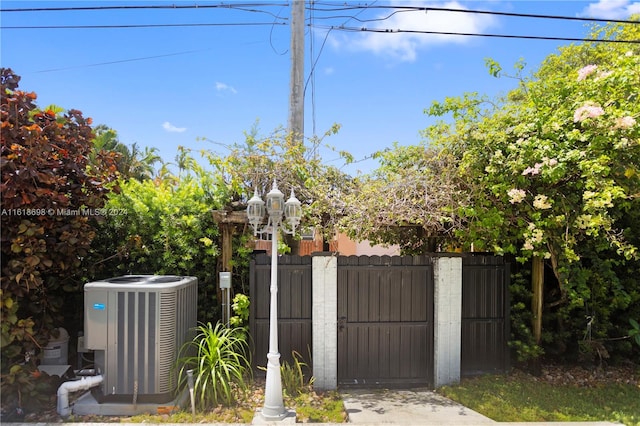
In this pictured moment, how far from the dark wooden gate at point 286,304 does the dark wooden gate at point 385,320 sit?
0.42 meters

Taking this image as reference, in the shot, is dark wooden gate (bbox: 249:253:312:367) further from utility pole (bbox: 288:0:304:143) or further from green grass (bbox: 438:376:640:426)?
utility pole (bbox: 288:0:304:143)

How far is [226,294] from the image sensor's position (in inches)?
203

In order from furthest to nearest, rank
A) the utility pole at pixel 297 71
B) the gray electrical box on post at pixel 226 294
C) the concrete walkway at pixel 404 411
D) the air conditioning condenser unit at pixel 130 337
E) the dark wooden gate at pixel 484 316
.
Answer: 1. the utility pole at pixel 297 71
2. the dark wooden gate at pixel 484 316
3. the gray electrical box on post at pixel 226 294
4. the air conditioning condenser unit at pixel 130 337
5. the concrete walkway at pixel 404 411

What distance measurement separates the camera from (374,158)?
6094mm

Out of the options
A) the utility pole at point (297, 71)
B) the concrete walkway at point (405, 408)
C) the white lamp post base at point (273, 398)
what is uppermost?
the utility pole at point (297, 71)

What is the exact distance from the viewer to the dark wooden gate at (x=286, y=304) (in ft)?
16.4

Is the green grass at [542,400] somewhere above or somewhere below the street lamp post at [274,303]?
below

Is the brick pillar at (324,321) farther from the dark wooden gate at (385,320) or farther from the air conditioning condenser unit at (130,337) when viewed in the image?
the air conditioning condenser unit at (130,337)

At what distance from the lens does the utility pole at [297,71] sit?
6463 millimetres

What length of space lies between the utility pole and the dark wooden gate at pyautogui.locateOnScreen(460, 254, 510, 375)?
3363 millimetres

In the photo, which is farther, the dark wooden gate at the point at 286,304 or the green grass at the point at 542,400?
the dark wooden gate at the point at 286,304

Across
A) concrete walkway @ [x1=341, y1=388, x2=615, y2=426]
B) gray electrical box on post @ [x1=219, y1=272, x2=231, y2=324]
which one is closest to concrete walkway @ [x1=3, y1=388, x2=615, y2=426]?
concrete walkway @ [x1=341, y1=388, x2=615, y2=426]

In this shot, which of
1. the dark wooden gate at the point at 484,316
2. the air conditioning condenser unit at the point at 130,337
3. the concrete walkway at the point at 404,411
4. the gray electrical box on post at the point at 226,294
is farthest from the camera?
the dark wooden gate at the point at 484,316

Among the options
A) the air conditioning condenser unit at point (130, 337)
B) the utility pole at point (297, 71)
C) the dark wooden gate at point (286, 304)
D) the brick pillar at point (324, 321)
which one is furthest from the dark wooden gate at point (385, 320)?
the utility pole at point (297, 71)
